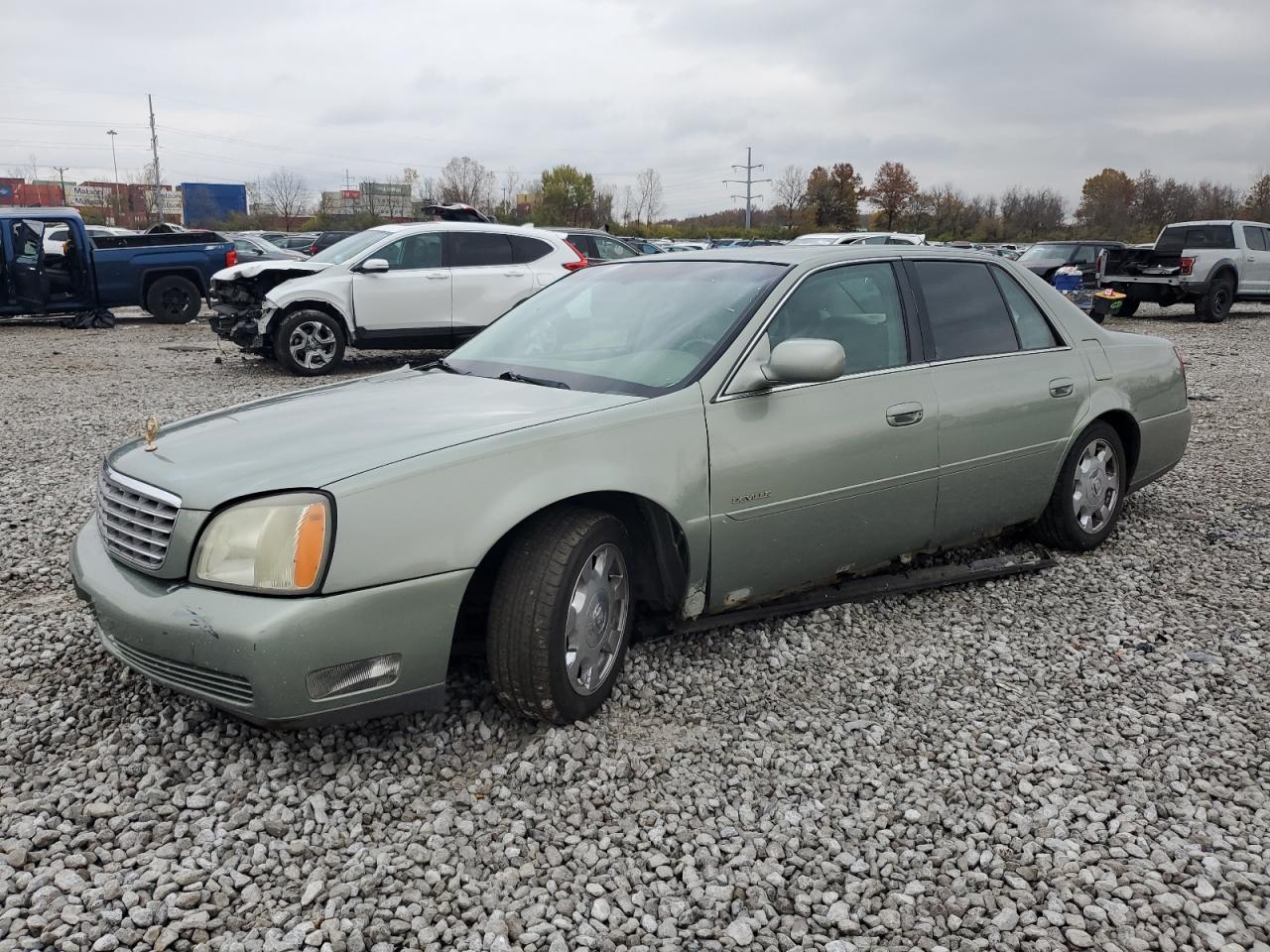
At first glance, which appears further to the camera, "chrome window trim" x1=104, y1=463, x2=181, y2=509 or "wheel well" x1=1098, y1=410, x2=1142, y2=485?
"wheel well" x1=1098, y1=410, x2=1142, y2=485

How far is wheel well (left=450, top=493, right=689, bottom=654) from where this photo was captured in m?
3.07

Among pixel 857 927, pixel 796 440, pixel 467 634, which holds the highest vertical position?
pixel 796 440

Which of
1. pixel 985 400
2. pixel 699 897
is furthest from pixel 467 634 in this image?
pixel 985 400

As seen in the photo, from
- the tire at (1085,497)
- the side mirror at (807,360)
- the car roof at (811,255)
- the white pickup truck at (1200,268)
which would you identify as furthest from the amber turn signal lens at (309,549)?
the white pickup truck at (1200,268)

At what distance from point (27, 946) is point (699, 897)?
1.52 metres

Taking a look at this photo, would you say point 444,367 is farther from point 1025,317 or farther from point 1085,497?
point 1085,497

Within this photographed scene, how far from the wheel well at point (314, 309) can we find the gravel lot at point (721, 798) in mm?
6804

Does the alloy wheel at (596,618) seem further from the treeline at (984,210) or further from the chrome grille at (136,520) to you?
the treeline at (984,210)

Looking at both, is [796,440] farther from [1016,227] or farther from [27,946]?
[1016,227]

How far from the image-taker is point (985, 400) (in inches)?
167

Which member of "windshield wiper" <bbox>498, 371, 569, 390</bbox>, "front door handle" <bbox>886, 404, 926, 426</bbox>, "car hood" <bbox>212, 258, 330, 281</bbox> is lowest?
"front door handle" <bbox>886, 404, 926, 426</bbox>

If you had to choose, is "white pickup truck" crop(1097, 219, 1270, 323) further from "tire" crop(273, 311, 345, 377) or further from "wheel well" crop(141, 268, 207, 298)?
"wheel well" crop(141, 268, 207, 298)

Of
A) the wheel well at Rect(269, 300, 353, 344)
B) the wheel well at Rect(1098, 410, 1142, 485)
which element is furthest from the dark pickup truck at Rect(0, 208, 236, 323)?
the wheel well at Rect(1098, 410, 1142, 485)

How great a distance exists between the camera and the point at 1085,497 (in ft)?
16.0
